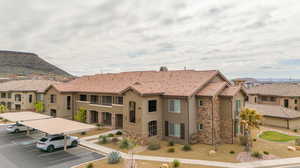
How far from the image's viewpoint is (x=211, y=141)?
25.5 meters

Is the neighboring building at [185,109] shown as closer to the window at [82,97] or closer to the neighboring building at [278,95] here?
the window at [82,97]

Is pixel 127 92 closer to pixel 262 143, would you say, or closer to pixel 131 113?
pixel 131 113

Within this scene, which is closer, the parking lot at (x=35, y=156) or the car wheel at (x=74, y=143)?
the parking lot at (x=35, y=156)

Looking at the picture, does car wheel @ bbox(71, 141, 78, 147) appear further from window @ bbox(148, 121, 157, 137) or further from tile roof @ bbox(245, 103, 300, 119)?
tile roof @ bbox(245, 103, 300, 119)

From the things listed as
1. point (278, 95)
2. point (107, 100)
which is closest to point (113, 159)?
point (107, 100)

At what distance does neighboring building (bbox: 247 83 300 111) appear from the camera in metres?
50.0

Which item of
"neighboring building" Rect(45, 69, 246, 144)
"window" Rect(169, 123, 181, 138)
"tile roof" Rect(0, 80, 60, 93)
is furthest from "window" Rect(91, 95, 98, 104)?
"tile roof" Rect(0, 80, 60, 93)

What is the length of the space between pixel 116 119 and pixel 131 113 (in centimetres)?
654

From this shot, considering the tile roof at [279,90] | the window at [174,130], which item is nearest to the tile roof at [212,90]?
the window at [174,130]

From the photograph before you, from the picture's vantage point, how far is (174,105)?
2747 cm

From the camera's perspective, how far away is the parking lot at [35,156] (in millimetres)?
19188

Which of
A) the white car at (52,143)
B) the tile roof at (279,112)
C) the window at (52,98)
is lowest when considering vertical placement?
the white car at (52,143)

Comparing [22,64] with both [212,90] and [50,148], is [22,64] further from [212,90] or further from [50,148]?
[212,90]

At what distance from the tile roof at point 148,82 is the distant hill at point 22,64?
8965cm
